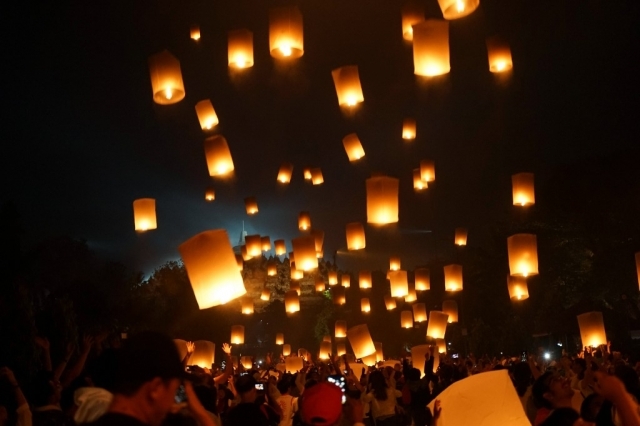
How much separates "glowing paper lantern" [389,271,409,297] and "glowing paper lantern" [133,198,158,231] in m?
9.27

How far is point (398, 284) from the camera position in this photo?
66.0 feet

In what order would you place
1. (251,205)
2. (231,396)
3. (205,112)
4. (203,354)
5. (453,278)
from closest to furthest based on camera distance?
(231,396) → (205,112) → (203,354) → (453,278) → (251,205)

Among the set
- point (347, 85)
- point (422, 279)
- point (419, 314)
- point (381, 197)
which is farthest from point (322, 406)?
point (419, 314)

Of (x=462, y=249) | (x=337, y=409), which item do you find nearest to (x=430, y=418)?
(x=337, y=409)

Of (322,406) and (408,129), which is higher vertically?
(408,129)

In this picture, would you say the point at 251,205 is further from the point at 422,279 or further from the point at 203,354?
the point at 422,279

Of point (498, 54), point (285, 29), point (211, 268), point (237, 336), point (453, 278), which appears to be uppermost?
point (498, 54)

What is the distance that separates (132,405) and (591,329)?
12.5 metres

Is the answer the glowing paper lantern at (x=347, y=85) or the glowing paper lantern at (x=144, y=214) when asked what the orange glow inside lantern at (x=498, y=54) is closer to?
the glowing paper lantern at (x=347, y=85)

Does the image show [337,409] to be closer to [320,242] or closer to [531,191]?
[531,191]

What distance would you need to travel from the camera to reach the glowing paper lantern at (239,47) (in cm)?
976

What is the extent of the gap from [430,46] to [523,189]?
20.6 feet

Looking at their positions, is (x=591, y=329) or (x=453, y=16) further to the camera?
(x=591, y=329)

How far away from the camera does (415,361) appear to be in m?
16.6
